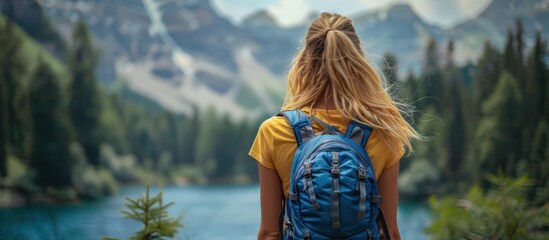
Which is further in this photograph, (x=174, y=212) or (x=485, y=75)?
(x=174, y=212)

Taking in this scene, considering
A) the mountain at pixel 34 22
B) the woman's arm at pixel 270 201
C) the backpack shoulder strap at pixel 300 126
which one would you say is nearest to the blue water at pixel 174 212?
the mountain at pixel 34 22

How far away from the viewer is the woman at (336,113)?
1.68m

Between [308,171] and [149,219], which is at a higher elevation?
[149,219]

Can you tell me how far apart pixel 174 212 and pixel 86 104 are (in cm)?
579

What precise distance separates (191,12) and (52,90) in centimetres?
2315

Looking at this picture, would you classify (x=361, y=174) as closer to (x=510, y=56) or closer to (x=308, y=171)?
(x=308, y=171)

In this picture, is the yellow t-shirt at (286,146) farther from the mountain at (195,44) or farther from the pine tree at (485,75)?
the mountain at (195,44)

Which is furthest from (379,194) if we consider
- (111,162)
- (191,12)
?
(191,12)

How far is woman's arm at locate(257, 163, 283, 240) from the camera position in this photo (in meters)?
1.70

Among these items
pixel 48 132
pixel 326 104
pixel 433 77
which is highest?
pixel 433 77

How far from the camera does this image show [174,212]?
26.0 metres

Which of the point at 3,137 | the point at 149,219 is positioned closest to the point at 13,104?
the point at 3,137

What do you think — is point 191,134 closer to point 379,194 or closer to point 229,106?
point 229,106

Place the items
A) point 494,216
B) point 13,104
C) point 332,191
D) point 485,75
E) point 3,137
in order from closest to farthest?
point 332,191 → point 494,216 → point 485,75 → point 3,137 → point 13,104
